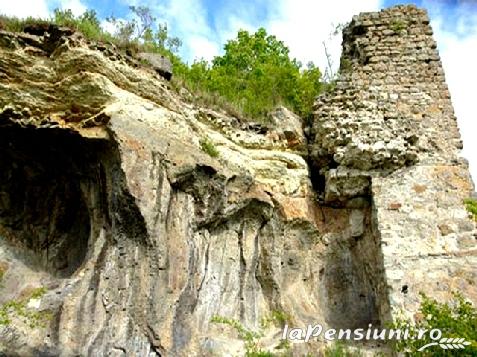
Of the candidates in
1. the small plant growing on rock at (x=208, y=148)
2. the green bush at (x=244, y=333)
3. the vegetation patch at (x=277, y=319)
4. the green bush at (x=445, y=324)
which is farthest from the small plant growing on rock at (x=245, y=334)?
the small plant growing on rock at (x=208, y=148)

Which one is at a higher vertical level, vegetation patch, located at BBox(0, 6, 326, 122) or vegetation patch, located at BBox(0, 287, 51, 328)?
vegetation patch, located at BBox(0, 6, 326, 122)

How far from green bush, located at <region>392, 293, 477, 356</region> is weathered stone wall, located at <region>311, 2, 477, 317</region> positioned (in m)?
0.17

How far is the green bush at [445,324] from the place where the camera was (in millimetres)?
4642

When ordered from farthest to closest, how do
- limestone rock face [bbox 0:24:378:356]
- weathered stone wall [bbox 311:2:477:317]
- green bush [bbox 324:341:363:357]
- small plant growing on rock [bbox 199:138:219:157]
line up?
small plant growing on rock [bbox 199:138:219:157]
weathered stone wall [bbox 311:2:477:317]
green bush [bbox 324:341:363:357]
limestone rock face [bbox 0:24:378:356]

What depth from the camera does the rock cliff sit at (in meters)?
4.89

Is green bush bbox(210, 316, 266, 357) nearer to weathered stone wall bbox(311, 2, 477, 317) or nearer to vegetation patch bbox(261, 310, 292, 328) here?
vegetation patch bbox(261, 310, 292, 328)

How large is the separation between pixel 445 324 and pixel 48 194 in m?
4.48

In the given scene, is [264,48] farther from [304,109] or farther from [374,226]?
[374,226]

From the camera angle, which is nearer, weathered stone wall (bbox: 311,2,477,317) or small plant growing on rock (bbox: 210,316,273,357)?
small plant growing on rock (bbox: 210,316,273,357)

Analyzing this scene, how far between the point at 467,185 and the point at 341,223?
5.20ft

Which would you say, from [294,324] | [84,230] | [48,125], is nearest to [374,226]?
[294,324]

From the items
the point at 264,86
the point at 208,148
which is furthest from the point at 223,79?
the point at 208,148

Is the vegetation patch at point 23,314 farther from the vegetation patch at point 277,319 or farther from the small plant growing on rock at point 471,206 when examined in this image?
the small plant growing on rock at point 471,206

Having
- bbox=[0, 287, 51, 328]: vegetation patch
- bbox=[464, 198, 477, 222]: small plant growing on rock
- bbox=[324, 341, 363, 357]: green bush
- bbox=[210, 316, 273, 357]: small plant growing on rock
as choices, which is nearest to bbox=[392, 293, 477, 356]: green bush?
bbox=[324, 341, 363, 357]: green bush
